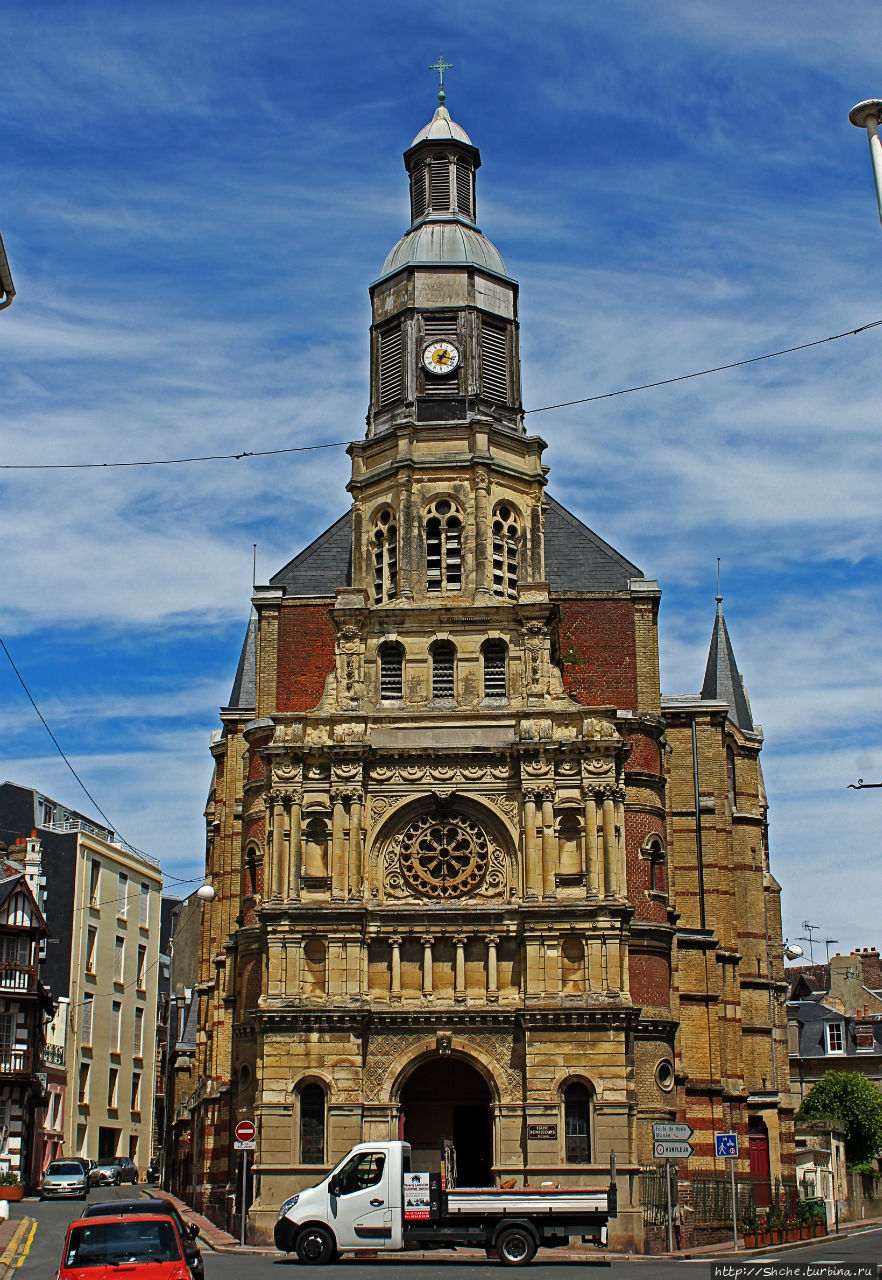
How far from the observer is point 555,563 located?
5378cm

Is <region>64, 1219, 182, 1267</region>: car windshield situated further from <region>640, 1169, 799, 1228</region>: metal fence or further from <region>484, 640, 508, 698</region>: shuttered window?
<region>484, 640, 508, 698</region>: shuttered window

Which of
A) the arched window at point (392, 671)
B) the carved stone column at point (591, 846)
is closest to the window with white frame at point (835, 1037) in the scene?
the carved stone column at point (591, 846)

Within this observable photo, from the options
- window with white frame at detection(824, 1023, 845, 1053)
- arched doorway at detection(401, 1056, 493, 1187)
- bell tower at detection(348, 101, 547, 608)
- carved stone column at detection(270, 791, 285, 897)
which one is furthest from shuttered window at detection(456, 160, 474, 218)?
window with white frame at detection(824, 1023, 845, 1053)

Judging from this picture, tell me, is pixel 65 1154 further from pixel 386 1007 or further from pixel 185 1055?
pixel 386 1007

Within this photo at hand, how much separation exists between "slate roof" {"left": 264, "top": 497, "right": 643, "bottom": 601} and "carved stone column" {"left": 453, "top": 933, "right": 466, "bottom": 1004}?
520 inches

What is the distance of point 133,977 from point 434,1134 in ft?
132

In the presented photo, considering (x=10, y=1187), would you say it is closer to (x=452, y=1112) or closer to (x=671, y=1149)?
(x=452, y=1112)

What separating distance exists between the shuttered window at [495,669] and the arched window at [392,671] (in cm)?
251

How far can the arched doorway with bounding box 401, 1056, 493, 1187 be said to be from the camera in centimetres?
4541

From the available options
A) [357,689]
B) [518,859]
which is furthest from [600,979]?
[357,689]

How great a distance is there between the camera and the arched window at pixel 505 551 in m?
50.1

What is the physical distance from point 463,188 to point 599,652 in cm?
1759

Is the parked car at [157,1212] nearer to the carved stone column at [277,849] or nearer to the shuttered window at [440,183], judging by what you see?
the carved stone column at [277,849]

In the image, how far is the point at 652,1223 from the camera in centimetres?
4169
